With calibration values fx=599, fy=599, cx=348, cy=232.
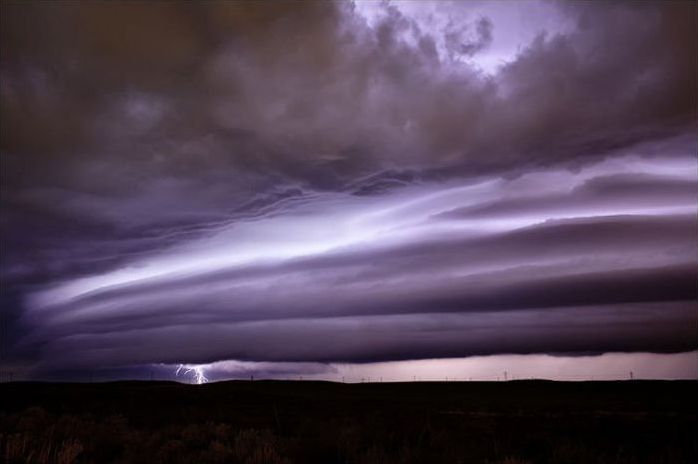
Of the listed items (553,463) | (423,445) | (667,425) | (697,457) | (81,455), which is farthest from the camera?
(667,425)

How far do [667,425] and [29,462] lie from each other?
34507 millimetres

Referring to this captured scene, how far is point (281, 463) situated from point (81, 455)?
14.8 feet

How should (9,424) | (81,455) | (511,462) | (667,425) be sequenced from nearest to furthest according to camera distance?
1. (511,462)
2. (81,455)
3. (9,424)
4. (667,425)

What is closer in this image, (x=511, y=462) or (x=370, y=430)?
(x=511, y=462)

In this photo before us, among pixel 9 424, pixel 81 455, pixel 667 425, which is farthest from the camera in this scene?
pixel 667 425

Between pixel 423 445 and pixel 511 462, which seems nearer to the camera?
pixel 511 462

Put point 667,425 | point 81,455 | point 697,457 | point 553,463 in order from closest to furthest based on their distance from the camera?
point 81,455, point 553,463, point 697,457, point 667,425

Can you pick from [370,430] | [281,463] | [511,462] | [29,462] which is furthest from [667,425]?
[29,462]

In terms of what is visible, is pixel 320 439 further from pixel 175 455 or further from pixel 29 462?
pixel 29 462

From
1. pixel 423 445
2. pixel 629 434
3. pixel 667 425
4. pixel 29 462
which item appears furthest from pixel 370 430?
pixel 667 425

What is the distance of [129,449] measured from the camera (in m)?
12.6

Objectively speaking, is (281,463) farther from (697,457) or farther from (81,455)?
(697,457)

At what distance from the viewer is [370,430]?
17.2 meters

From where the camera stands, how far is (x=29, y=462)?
356 inches
